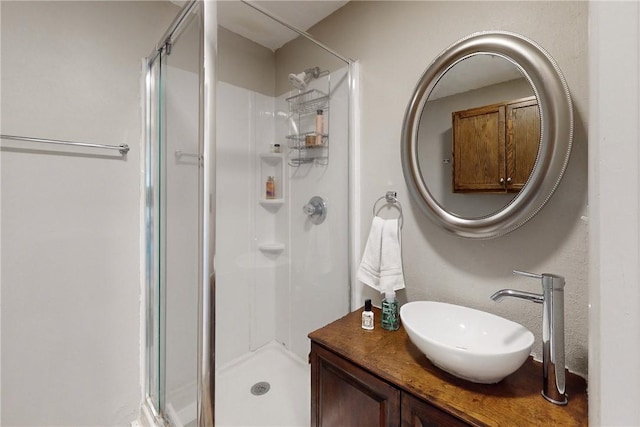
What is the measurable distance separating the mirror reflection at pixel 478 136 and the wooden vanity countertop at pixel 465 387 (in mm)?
555

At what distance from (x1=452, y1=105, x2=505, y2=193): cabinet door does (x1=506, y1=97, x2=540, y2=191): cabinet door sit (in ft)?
0.07

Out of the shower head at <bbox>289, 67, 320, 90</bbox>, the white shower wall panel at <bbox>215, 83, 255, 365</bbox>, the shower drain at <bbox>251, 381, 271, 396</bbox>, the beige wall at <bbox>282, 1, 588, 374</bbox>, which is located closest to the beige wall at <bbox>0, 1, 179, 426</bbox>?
the white shower wall panel at <bbox>215, 83, 255, 365</bbox>

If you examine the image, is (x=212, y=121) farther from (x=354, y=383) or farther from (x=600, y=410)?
(x=600, y=410)

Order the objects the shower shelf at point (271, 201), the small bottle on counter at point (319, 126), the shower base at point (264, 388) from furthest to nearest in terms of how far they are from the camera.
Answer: the shower shelf at point (271, 201) → the small bottle on counter at point (319, 126) → the shower base at point (264, 388)

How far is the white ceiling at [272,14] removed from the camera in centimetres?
151

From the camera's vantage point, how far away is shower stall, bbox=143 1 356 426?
114 cm

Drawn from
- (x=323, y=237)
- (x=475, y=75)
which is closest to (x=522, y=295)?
(x=475, y=75)

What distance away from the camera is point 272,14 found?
62.9 inches

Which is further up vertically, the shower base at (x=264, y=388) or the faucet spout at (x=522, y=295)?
the faucet spout at (x=522, y=295)

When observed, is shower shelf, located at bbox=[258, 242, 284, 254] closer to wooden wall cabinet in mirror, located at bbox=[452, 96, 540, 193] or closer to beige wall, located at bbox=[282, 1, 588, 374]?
beige wall, located at bbox=[282, 1, 588, 374]

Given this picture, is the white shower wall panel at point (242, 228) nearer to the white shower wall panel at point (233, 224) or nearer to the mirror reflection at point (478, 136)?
the white shower wall panel at point (233, 224)

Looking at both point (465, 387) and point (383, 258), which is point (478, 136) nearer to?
point (383, 258)

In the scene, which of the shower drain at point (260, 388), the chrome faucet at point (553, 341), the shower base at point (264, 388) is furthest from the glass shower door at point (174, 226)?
the chrome faucet at point (553, 341)

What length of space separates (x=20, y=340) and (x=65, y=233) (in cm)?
46
